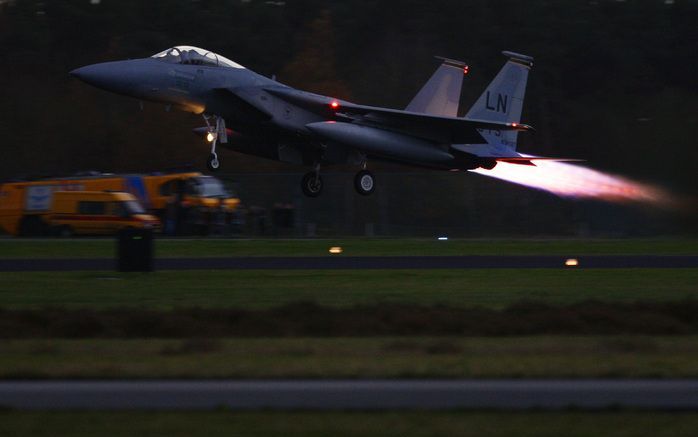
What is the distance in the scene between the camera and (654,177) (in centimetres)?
3481

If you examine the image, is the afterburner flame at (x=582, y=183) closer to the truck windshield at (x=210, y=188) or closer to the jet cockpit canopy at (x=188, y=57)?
the truck windshield at (x=210, y=188)

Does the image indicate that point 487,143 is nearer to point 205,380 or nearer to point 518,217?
point 518,217

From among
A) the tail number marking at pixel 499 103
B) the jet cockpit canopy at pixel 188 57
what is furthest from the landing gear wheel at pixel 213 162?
the tail number marking at pixel 499 103

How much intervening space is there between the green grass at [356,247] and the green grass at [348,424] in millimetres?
19418

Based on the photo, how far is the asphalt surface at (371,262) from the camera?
24422mm

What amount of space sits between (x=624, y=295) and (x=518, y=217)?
1826 centimetres

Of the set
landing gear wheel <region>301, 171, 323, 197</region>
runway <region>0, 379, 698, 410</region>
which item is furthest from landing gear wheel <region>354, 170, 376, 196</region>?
runway <region>0, 379, 698, 410</region>

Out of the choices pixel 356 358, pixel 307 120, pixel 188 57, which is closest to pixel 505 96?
pixel 307 120

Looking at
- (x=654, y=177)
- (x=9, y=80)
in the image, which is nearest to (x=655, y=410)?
(x=654, y=177)

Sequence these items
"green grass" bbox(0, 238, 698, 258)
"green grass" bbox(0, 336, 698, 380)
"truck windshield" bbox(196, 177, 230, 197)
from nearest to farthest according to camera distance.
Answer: "green grass" bbox(0, 336, 698, 380)
"green grass" bbox(0, 238, 698, 258)
"truck windshield" bbox(196, 177, 230, 197)

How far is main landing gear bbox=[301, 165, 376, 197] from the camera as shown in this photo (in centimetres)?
2650

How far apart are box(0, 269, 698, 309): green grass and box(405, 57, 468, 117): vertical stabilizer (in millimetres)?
6746

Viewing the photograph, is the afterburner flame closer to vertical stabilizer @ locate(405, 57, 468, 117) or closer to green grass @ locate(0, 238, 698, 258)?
green grass @ locate(0, 238, 698, 258)

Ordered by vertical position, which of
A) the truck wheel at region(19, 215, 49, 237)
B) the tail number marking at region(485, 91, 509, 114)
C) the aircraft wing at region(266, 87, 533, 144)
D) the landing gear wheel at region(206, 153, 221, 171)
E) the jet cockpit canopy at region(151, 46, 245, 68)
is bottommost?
the truck wheel at region(19, 215, 49, 237)
